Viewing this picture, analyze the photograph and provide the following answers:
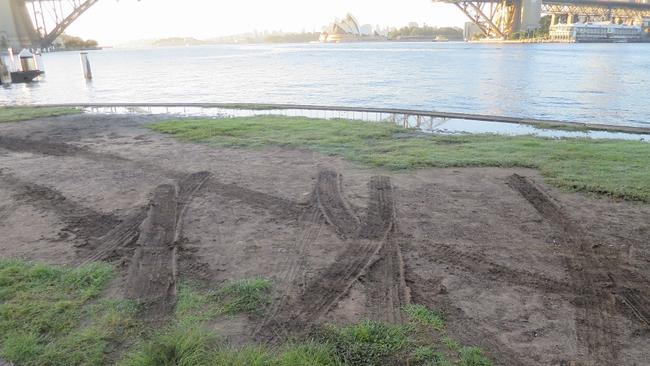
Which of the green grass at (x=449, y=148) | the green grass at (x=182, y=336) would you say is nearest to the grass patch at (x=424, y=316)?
the green grass at (x=182, y=336)

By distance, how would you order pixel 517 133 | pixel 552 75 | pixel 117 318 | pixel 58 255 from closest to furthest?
pixel 117 318
pixel 58 255
pixel 517 133
pixel 552 75

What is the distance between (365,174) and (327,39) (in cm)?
16348

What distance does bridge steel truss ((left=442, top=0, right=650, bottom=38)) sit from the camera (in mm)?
104562

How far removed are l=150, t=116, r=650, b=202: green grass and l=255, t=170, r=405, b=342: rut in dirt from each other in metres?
2.20

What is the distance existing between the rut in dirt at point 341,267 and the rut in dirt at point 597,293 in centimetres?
142

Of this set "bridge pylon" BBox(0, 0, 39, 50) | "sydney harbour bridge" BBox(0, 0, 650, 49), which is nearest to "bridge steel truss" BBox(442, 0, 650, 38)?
"sydney harbour bridge" BBox(0, 0, 650, 49)

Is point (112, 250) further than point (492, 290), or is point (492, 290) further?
point (112, 250)

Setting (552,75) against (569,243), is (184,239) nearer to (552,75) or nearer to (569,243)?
(569,243)

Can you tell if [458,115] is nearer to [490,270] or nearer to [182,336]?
[490,270]

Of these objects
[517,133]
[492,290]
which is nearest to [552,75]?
[517,133]

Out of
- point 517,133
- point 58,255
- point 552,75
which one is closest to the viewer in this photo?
point 58,255

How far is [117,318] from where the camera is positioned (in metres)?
3.55

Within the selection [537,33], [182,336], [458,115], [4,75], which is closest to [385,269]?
[182,336]

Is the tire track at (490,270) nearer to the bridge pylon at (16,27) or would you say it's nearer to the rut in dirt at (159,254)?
the rut in dirt at (159,254)
